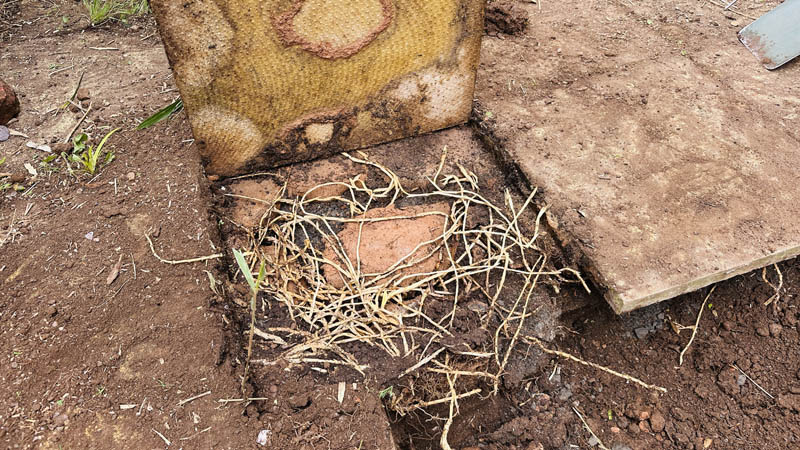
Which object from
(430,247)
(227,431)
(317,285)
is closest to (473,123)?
(430,247)

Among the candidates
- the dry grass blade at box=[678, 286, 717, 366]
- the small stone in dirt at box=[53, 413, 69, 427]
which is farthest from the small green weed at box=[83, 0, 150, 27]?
the dry grass blade at box=[678, 286, 717, 366]

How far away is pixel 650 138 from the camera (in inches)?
74.0

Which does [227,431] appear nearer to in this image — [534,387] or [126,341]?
[126,341]

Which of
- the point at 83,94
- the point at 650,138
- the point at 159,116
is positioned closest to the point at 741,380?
the point at 650,138

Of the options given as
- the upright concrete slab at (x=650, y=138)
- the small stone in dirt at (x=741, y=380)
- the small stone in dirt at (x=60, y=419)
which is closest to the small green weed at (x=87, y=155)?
the small stone in dirt at (x=60, y=419)

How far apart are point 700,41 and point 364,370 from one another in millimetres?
1974

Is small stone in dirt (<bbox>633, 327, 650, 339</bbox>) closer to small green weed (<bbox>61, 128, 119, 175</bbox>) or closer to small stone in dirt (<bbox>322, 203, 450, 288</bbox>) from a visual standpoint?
small stone in dirt (<bbox>322, 203, 450, 288</bbox>)

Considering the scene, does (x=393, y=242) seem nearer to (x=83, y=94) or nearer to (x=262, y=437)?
(x=262, y=437)

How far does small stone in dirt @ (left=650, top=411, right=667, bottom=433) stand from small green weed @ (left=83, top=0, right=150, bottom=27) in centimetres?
256

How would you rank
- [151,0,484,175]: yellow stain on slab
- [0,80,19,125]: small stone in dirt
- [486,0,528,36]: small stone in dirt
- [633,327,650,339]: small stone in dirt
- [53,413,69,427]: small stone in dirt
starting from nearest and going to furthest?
[53,413,69,427]: small stone in dirt, [151,0,484,175]: yellow stain on slab, [633,327,650,339]: small stone in dirt, [0,80,19,125]: small stone in dirt, [486,0,528,36]: small stone in dirt

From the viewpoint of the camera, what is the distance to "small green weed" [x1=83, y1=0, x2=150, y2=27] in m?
2.55

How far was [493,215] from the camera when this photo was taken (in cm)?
173

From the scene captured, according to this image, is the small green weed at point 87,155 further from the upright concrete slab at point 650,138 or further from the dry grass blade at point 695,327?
the dry grass blade at point 695,327

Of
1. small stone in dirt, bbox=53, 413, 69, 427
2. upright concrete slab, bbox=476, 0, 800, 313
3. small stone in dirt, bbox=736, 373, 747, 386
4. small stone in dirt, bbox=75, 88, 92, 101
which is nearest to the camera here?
small stone in dirt, bbox=53, 413, 69, 427
